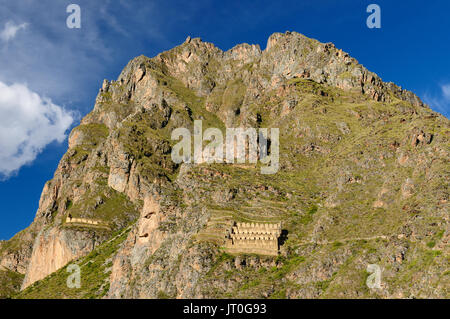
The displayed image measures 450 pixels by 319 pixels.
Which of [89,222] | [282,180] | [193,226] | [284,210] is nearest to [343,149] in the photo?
[282,180]

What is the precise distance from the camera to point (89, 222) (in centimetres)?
18650

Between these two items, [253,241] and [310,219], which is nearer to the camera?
[253,241]

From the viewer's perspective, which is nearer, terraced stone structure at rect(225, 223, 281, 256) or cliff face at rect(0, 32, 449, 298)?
cliff face at rect(0, 32, 449, 298)

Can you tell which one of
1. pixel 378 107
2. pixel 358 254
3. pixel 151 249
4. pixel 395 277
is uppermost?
pixel 378 107

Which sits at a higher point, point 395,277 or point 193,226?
point 193,226

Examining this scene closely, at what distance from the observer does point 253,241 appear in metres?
99.5

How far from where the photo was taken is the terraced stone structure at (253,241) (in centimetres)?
9900

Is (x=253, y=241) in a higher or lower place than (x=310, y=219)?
lower

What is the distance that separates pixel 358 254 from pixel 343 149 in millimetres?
58157

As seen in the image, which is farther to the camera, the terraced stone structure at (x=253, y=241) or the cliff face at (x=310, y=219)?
the terraced stone structure at (x=253, y=241)

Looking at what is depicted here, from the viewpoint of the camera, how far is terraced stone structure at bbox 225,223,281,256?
9900 centimetres
